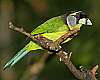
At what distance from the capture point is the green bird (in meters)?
1.38

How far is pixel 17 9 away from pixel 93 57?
0.82 metres

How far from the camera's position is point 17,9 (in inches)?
115

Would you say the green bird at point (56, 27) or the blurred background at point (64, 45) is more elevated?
the green bird at point (56, 27)

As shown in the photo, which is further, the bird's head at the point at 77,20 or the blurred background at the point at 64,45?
the blurred background at the point at 64,45

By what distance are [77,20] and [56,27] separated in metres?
0.16

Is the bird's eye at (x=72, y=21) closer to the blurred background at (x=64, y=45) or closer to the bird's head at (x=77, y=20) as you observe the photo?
the bird's head at (x=77, y=20)

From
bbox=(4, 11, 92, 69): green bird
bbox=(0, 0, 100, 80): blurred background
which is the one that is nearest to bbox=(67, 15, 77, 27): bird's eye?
bbox=(4, 11, 92, 69): green bird

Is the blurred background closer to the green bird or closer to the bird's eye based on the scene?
the green bird

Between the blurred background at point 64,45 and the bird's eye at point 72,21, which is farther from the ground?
the bird's eye at point 72,21

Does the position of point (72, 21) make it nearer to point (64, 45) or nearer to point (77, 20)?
point (77, 20)

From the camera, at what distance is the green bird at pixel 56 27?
1.38 metres

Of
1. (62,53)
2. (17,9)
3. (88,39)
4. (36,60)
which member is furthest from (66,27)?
(17,9)

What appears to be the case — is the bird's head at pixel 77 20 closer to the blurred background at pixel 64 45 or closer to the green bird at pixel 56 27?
the green bird at pixel 56 27

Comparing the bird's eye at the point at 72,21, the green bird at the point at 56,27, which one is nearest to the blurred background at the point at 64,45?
the green bird at the point at 56,27
